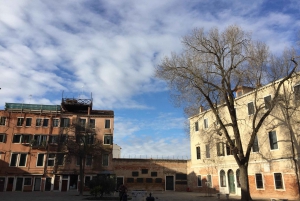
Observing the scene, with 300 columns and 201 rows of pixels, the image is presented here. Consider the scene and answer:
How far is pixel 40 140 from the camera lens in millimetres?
→ 38219

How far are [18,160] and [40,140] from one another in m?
3.99

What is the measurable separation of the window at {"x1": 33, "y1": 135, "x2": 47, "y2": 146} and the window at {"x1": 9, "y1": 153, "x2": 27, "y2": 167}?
233 centimetres

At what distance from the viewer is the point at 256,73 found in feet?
61.2

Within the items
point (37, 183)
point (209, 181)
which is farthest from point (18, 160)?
point (209, 181)

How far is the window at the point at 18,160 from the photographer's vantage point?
1452 inches

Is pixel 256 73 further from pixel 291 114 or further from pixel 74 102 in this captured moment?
pixel 74 102

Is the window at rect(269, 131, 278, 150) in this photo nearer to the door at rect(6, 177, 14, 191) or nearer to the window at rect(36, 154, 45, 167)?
the window at rect(36, 154, 45, 167)

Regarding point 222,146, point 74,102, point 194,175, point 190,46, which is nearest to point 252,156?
point 222,146

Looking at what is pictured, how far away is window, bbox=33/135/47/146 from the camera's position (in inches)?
1487

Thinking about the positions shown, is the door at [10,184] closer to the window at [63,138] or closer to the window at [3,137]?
the window at [3,137]

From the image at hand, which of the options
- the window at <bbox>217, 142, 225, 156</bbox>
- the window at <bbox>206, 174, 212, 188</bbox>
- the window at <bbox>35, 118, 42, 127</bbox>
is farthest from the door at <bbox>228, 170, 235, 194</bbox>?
the window at <bbox>35, 118, 42, 127</bbox>

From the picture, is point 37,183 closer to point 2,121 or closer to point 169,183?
point 2,121

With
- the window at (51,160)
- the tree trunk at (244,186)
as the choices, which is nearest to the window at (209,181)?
the tree trunk at (244,186)

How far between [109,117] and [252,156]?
22.5 meters
